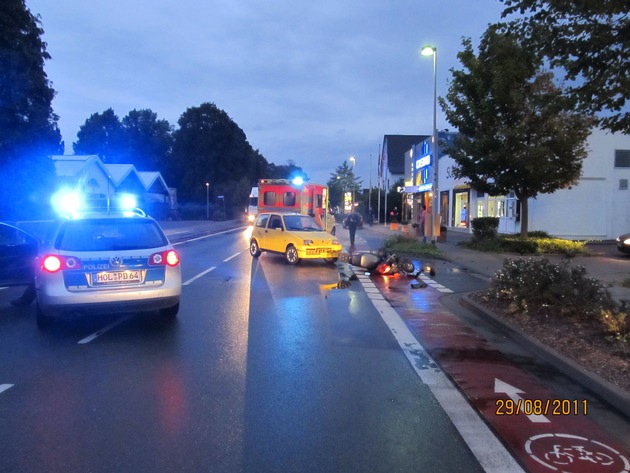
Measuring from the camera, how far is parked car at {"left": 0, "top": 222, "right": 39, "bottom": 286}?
902 centimetres

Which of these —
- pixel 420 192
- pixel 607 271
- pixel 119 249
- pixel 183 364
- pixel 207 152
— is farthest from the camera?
pixel 207 152

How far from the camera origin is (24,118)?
20.5 metres

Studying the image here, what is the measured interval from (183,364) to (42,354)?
182cm

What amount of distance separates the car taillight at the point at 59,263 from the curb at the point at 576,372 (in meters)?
5.97

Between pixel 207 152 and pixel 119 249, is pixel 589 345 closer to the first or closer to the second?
pixel 119 249

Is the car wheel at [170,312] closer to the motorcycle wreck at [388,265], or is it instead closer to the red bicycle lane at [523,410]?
the red bicycle lane at [523,410]

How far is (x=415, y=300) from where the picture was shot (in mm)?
10734

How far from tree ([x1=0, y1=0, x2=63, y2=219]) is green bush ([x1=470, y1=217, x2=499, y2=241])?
1814 centimetres

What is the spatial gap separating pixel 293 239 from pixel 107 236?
9.31m

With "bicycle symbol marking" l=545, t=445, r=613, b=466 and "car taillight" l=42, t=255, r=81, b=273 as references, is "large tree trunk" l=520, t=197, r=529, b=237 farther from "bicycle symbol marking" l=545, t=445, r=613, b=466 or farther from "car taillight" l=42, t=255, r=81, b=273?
"bicycle symbol marking" l=545, t=445, r=613, b=466

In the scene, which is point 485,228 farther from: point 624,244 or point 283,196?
point 283,196

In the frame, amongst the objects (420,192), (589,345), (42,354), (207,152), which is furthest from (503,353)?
(207,152)

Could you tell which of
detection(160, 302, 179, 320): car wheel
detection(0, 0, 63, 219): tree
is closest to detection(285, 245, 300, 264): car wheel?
detection(160, 302, 179, 320): car wheel

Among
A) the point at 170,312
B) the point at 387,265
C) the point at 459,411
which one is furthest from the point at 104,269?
the point at 387,265
